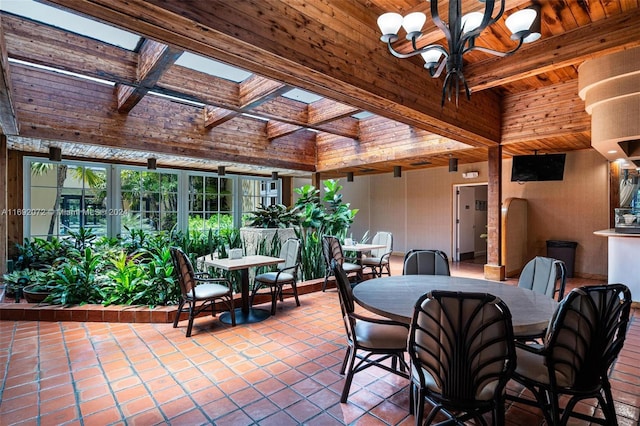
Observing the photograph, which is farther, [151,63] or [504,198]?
[504,198]

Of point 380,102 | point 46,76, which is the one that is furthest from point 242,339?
point 46,76

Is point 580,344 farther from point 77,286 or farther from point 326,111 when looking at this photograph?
point 77,286

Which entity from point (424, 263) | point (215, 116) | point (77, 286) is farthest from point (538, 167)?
point (77, 286)

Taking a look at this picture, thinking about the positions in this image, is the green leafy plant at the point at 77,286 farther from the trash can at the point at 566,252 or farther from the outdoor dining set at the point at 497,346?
the trash can at the point at 566,252

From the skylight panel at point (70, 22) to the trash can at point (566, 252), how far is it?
810 cm

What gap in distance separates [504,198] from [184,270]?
733cm

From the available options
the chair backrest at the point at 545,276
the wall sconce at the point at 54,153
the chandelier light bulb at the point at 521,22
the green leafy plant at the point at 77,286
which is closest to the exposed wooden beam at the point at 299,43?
the chandelier light bulb at the point at 521,22

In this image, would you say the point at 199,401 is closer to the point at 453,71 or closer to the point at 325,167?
the point at 453,71

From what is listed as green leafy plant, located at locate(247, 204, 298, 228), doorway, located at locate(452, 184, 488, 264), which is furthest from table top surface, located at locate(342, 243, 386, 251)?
doorway, located at locate(452, 184, 488, 264)

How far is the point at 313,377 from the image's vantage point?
2.57 metres

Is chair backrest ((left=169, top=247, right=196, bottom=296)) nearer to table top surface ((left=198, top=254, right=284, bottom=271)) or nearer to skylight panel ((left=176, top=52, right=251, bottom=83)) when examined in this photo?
table top surface ((left=198, top=254, right=284, bottom=271))

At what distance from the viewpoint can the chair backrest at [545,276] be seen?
8.43 ft

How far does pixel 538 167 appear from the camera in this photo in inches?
257

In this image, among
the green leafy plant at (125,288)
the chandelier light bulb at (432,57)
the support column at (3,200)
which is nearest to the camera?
the chandelier light bulb at (432,57)
